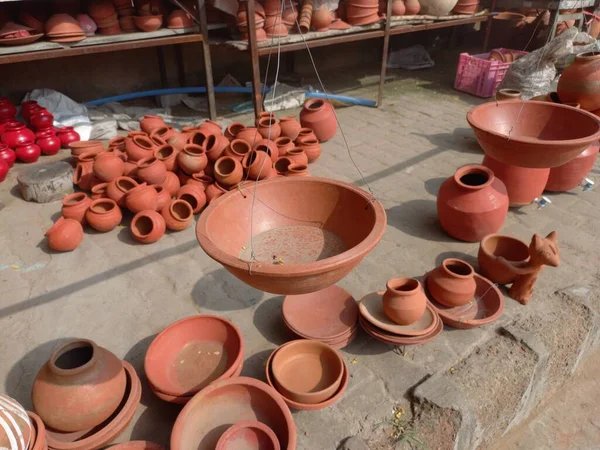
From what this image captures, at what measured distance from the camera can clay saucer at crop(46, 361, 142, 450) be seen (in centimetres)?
193

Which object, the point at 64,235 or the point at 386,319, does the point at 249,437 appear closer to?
the point at 386,319

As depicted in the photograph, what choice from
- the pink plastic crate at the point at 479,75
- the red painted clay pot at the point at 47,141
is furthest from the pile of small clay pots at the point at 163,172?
the pink plastic crate at the point at 479,75

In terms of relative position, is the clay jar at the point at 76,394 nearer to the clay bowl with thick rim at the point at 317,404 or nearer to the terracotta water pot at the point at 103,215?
the clay bowl with thick rim at the point at 317,404

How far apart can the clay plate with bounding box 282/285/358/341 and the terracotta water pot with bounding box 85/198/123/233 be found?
1.86 meters

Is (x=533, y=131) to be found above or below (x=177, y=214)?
above

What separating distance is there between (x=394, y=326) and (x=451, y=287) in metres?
0.52

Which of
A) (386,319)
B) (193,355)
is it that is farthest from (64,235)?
(386,319)

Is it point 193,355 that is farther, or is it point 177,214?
point 177,214

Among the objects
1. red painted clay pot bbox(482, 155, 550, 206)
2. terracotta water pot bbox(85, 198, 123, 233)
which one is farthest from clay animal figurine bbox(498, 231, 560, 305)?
terracotta water pot bbox(85, 198, 123, 233)

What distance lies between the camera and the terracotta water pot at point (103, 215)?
3.63 m

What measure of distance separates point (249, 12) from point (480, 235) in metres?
3.41

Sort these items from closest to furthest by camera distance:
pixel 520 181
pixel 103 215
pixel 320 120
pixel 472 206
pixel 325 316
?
1. pixel 325 316
2. pixel 472 206
3. pixel 103 215
4. pixel 520 181
5. pixel 320 120

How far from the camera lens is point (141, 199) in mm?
3682

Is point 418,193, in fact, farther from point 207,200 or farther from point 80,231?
point 80,231
